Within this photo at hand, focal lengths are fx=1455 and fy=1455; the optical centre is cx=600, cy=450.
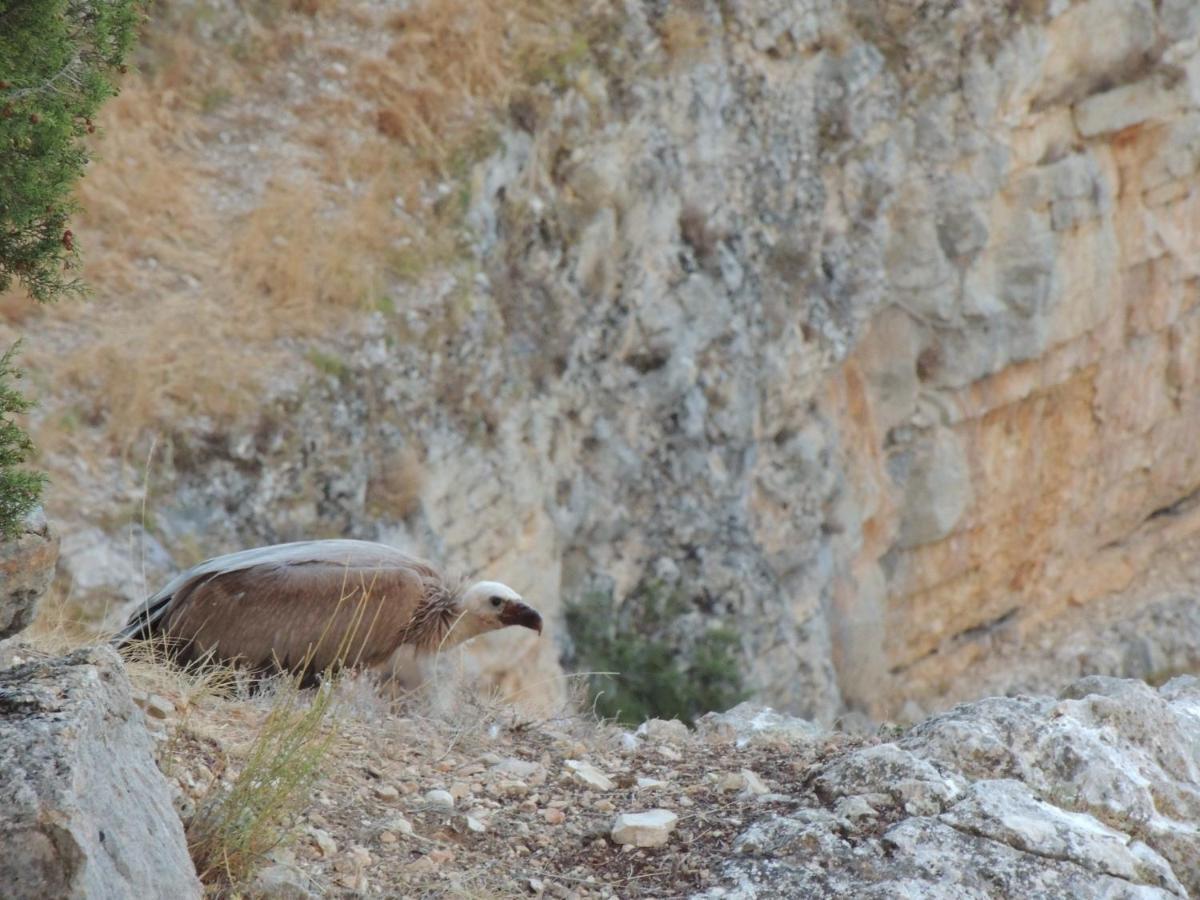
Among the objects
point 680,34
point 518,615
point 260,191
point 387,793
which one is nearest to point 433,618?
point 518,615

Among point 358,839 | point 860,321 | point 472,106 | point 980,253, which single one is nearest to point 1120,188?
point 980,253

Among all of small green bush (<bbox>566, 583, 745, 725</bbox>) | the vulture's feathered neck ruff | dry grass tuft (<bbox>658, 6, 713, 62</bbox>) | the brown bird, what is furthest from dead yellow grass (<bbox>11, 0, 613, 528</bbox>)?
the vulture's feathered neck ruff

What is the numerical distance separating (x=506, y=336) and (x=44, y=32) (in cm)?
981

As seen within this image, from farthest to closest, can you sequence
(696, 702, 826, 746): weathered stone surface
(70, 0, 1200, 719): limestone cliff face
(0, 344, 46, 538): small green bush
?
(70, 0, 1200, 719): limestone cliff face, (696, 702, 826, 746): weathered stone surface, (0, 344, 46, 538): small green bush

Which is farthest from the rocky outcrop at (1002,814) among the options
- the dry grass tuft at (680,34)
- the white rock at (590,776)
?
the dry grass tuft at (680,34)

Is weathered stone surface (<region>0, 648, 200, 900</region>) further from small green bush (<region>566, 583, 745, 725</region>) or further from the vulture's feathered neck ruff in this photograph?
small green bush (<region>566, 583, 745, 725</region>)

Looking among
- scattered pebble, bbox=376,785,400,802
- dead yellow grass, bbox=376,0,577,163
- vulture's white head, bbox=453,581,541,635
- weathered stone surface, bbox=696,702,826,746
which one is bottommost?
weathered stone surface, bbox=696,702,826,746

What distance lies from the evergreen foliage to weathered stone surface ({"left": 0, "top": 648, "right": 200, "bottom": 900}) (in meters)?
0.90

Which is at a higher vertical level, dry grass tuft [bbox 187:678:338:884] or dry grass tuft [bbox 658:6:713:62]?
dry grass tuft [bbox 658:6:713:62]

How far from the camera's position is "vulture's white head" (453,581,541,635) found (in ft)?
19.3

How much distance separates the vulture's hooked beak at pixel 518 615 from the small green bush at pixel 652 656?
726 cm

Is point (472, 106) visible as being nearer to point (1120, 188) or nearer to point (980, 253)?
point (980, 253)

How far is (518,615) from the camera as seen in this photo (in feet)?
19.7

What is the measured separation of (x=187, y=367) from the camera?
35.4 feet
